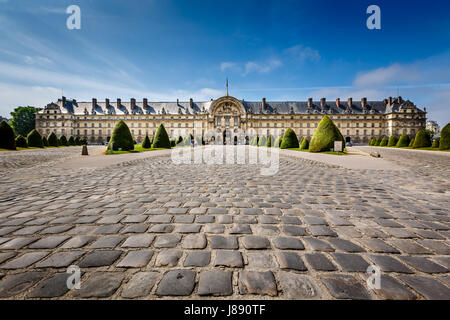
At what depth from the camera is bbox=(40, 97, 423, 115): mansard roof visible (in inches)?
2525

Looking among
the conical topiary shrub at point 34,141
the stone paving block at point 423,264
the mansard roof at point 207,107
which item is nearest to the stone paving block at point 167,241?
the stone paving block at point 423,264

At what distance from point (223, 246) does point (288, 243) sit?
0.76 m

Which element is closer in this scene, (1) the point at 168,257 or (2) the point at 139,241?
(1) the point at 168,257

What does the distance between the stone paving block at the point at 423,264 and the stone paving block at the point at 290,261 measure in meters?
1.06

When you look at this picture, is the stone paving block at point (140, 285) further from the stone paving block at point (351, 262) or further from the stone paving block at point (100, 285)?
the stone paving block at point (351, 262)

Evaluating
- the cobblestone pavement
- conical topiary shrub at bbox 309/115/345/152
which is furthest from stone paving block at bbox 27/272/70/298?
conical topiary shrub at bbox 309/115/345/152

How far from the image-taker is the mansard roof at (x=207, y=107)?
210ft

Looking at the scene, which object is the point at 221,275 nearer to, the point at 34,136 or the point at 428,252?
the point at 428,252

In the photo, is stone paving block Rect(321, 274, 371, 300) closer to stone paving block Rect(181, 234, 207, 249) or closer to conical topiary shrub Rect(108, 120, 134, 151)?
stone paving block Rect(181, 234, 207, 249)

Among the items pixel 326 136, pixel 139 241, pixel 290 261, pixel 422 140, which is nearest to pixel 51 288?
pixel 139 241

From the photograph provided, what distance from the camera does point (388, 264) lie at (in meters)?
1.91

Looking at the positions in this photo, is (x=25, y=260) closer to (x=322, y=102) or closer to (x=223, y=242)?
(x=223, y=242)
